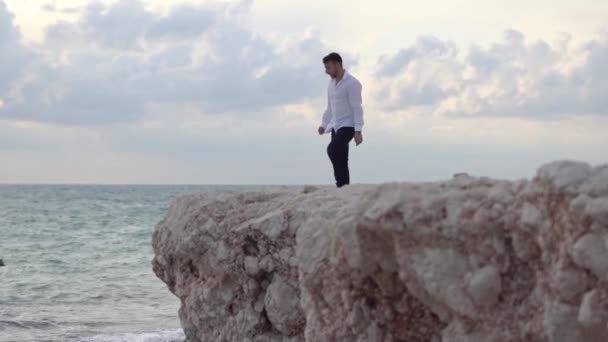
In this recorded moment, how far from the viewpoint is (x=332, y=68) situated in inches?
277

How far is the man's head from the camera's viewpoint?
22.8ft

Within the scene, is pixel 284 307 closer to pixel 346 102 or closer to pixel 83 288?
pixel 346 102

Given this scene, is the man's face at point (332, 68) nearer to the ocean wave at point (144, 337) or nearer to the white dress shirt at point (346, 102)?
the white dress shirt at point (346, 102)

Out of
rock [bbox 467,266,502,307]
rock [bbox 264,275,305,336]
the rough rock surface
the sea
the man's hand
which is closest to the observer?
the rough rock surface

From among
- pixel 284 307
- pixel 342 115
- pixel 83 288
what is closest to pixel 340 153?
pixel 342 115

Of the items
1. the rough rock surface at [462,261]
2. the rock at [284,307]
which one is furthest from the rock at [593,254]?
the rock at [284,307]

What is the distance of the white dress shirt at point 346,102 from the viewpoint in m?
7.11

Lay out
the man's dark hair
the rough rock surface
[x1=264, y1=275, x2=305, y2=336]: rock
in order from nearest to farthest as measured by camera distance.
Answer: the rough rock surface → [x1=264, y1=275, x2=305, y2=336]: rock → the man's dark hair

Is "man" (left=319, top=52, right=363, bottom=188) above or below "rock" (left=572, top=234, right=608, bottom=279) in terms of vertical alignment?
above

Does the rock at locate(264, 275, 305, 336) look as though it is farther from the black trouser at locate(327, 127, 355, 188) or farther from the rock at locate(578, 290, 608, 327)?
the rock at locate(578, 290, 608, 327)

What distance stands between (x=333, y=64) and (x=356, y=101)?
1.24ft

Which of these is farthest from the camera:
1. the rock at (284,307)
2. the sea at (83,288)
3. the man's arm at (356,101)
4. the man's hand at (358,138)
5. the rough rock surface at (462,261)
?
the sea at (83,288)

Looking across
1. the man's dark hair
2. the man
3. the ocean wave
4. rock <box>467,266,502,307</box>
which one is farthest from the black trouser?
rock <box>467,266,502,307</box>

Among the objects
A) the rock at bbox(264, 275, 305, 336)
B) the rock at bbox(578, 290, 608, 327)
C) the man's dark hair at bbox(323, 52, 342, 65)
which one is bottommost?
the rock at bbox(264, 275, 305, 336)
